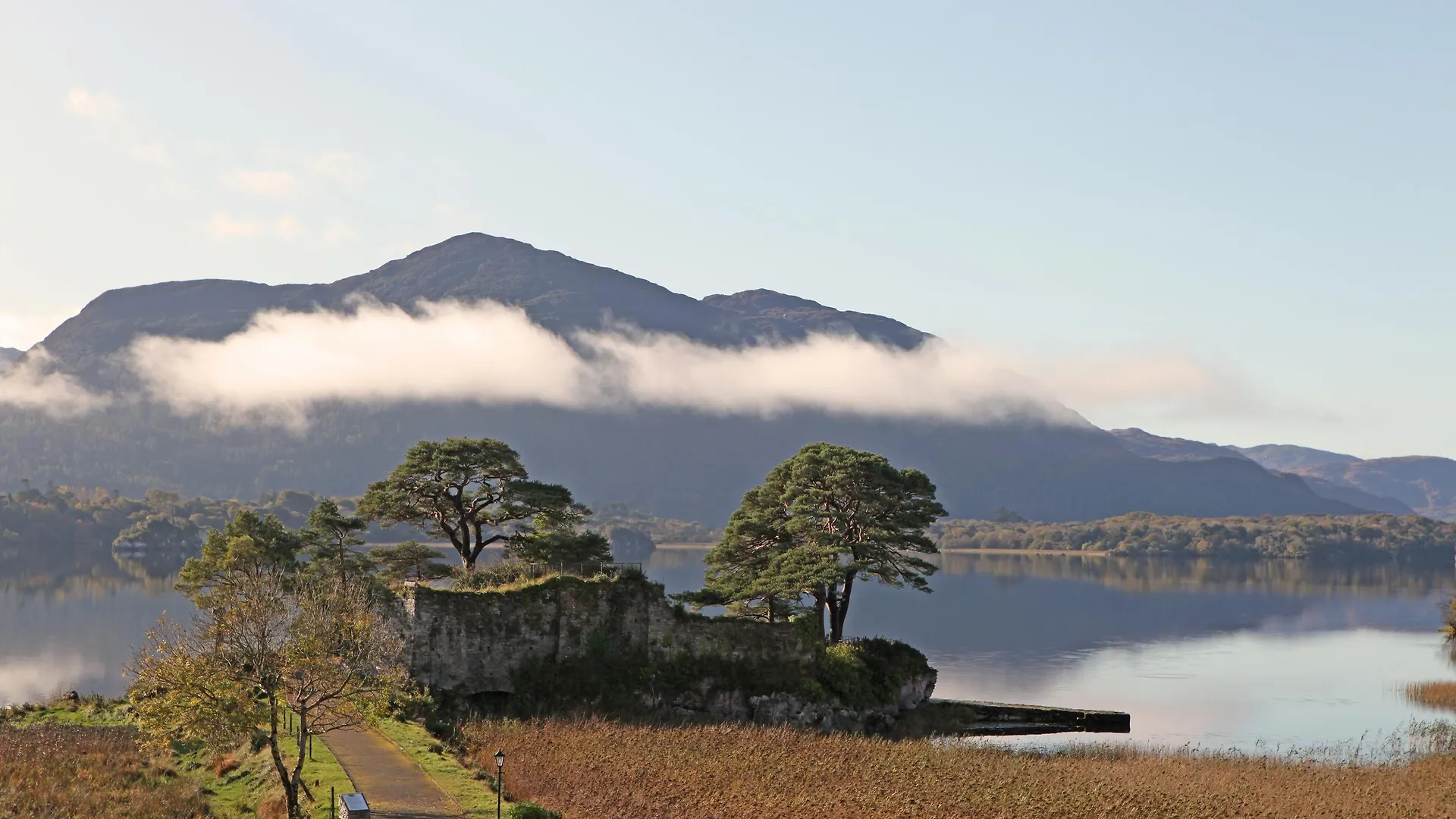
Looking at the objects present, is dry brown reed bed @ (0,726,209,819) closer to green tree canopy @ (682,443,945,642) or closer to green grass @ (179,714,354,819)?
green grass @ (179,714,354,819)

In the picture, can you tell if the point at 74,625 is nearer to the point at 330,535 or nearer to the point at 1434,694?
the point at 330,535

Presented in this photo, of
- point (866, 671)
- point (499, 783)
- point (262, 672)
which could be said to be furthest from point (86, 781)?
point (866, 671)

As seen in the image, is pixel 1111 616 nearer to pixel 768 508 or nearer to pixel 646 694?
pixel 768 508

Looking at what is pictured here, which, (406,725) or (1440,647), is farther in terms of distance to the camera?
(1440,647)

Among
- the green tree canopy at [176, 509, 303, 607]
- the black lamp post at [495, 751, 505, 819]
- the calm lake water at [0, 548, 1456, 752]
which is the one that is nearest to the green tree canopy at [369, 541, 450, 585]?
the green tree canopy at [176, 509, 303, 607]

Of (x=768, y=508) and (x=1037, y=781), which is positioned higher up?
(x=768, y=508)

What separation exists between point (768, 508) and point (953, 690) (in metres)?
24.7

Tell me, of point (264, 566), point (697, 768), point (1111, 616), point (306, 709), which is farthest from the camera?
point (1111, 616)

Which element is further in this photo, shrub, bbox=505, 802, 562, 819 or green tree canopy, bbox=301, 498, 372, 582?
green tree canopy, bbox=301, 498, 372, 582

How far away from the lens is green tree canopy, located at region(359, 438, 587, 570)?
5862cm

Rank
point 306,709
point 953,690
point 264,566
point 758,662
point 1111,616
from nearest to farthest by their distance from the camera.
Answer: point 306,709
point 758,662
point 264,566
point 953,690
point 1111,616

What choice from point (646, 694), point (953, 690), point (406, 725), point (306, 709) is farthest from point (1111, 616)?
point (306, 709)

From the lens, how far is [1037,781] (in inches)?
1667

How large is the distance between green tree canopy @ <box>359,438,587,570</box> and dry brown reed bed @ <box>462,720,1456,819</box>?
1374 cm
